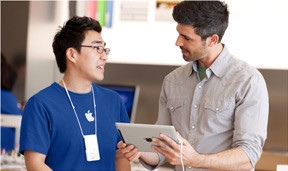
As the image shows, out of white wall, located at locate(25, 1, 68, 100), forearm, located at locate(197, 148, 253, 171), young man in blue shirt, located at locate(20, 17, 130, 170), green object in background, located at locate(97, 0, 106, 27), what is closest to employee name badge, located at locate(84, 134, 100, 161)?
young man in blue shirt, located at locate(20, 17, 130, 170)

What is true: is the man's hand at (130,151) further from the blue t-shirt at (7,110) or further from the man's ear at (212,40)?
the blue t-shirt at (7,110)

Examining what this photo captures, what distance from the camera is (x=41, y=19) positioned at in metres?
5.11

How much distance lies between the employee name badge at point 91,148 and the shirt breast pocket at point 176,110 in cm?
43

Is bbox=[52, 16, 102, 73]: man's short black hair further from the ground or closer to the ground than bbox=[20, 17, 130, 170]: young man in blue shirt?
further from the ground

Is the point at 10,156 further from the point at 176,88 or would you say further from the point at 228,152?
the point at 228,152

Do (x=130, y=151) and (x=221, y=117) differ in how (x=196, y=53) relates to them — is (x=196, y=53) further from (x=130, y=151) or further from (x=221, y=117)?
(x=130, y=151)

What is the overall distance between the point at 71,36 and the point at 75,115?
43 cm

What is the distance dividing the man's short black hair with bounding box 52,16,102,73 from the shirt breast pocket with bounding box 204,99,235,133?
0.77m

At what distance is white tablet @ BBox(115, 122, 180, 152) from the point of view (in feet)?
6.55

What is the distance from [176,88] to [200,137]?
32 centimetres

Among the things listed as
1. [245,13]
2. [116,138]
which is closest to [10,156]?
[116,138]

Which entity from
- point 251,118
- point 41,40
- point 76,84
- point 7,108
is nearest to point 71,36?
point 76,84

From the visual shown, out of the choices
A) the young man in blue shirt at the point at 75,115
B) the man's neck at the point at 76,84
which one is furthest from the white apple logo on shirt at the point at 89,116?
the man's neck at the point at 76,84

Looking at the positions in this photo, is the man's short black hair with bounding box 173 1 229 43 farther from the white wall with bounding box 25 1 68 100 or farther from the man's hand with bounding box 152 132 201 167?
the white wall with bounding box 25 1 68 100
